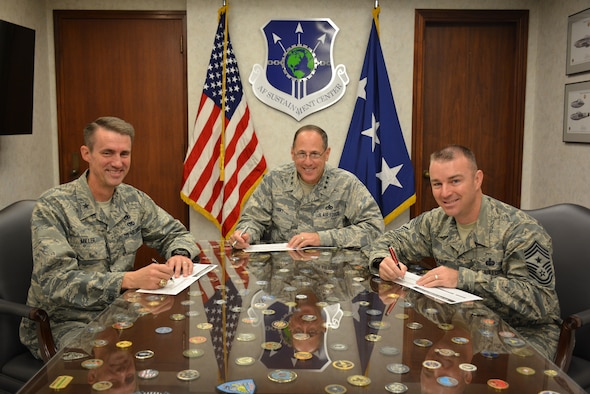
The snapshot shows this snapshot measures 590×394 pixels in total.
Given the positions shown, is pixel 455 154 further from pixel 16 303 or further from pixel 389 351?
pixel 16 303

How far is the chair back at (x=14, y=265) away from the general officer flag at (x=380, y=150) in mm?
2543

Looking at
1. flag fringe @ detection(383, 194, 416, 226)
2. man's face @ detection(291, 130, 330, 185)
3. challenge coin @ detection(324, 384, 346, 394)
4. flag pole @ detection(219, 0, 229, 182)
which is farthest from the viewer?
flag fringe @ detection(383, 194, 416, 226)

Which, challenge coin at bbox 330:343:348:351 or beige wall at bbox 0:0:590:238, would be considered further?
beige wall at bbox 0:0:590:238

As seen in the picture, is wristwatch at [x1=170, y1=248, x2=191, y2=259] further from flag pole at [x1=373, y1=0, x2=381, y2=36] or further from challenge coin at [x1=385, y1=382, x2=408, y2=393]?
flag pole at [x1=373, y1=0, x2=381, y2=36]

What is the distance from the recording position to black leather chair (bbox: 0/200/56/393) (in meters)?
1.78

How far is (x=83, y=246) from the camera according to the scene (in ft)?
6.82

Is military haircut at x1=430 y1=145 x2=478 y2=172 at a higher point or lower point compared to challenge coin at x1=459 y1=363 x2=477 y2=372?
higher

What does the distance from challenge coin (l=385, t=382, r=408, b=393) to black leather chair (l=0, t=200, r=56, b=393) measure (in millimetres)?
1175

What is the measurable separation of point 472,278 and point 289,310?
630 millimetres

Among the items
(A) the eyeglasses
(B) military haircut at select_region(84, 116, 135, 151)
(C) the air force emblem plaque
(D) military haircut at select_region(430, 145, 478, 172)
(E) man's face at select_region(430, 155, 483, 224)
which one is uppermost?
(C) the air force emblem plaque

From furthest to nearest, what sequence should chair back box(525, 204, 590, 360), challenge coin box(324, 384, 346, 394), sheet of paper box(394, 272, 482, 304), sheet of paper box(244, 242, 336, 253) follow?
sheet of paper box(244, 242, 336, 253) < chair back box(525, 204, 590, 360) < sheet of paper box(394, 272, 482, 304) < challenge coin box(324, 384, 346, 394)

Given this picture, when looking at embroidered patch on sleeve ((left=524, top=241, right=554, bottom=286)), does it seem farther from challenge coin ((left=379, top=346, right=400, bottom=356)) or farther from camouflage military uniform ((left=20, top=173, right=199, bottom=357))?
camouflage military uniform ((left=20, top=173, right=199, bottom=357))

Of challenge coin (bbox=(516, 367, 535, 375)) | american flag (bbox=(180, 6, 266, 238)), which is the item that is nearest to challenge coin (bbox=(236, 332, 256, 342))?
challenge coin (bbox=(516, 367, 535, 375))

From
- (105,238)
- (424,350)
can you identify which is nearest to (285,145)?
(105,238)
